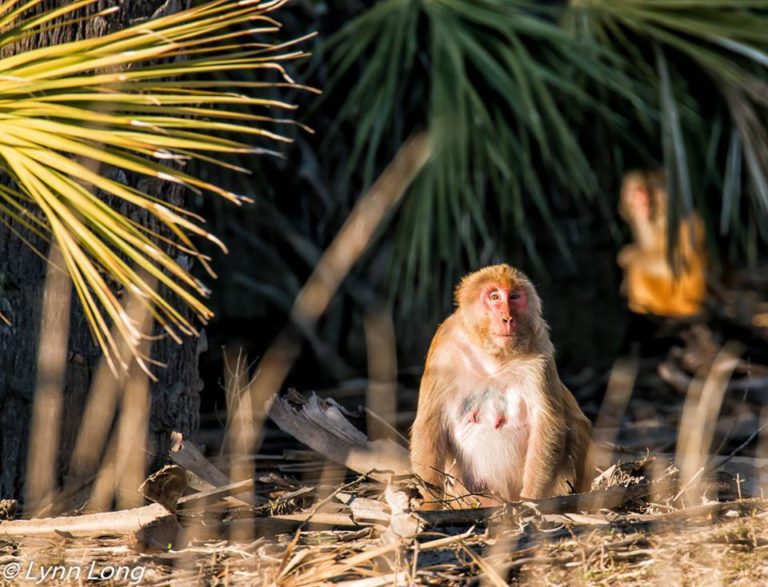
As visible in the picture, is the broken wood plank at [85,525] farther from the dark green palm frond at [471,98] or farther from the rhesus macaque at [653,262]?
the rhesus macaque at [653,262]

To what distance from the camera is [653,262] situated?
8.78 m

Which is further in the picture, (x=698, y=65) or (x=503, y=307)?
(x=698, y=65)

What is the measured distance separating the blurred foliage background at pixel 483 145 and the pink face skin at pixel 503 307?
2570mm

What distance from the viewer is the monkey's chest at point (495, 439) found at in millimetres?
4199

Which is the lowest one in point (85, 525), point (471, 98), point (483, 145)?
point (85, 525)

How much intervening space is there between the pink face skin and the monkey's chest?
202 mm

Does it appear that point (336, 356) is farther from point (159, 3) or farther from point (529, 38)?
point (159, 3)

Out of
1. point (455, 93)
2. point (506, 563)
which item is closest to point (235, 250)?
point (455, 93)

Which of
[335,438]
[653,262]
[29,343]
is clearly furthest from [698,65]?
[29,343]

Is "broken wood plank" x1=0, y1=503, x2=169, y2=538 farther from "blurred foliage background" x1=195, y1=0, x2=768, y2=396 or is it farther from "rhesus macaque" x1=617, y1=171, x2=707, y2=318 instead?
"rhesus macaque" x1=617, y1=171, x2=707, y2=318

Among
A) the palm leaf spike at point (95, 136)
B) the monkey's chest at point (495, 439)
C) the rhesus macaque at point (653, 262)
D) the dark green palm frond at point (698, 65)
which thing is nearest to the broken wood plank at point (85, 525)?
the palm leaf spike at point (95, 136)

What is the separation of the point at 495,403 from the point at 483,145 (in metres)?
2.97

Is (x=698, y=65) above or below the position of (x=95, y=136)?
above

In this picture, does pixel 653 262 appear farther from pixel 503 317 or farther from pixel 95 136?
pixel 95 136
